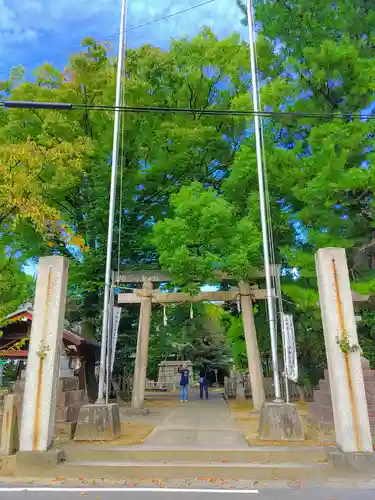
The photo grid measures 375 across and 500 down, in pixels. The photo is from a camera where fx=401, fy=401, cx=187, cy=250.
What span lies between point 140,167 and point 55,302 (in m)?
12.7

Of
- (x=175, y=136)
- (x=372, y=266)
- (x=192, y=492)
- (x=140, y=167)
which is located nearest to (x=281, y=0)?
(x=175, y=136)

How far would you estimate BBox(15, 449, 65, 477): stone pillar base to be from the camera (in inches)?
278

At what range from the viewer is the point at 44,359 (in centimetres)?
777

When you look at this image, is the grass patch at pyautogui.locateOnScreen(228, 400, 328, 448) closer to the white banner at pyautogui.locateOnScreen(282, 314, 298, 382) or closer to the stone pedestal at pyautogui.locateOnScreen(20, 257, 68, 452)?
the white banner at pyautogui.locateOnScreen(282, 314, 298, 382)

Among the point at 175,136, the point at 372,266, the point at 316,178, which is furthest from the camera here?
the point at 175,136

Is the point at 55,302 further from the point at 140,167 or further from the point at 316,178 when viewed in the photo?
the point at 140,167

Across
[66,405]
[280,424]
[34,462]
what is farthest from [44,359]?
[280,424]

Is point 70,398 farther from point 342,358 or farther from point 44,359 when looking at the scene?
point 342,358

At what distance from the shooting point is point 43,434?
24.1 feet

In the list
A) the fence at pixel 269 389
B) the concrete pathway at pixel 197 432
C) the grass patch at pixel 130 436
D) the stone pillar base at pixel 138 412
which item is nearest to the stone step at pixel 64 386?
the grass patch at pixel 130 436

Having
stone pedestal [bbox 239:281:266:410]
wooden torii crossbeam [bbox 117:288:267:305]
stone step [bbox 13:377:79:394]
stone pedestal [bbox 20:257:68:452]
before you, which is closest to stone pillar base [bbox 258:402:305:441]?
stone pedestal [bbox 239:281:266:410]

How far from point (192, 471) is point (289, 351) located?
13.6 ft

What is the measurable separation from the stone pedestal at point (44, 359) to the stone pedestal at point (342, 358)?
5.29 meters

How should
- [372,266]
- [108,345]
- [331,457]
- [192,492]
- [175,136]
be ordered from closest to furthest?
[192,492], [331,457], [108,345], [372,266], [175,136]
